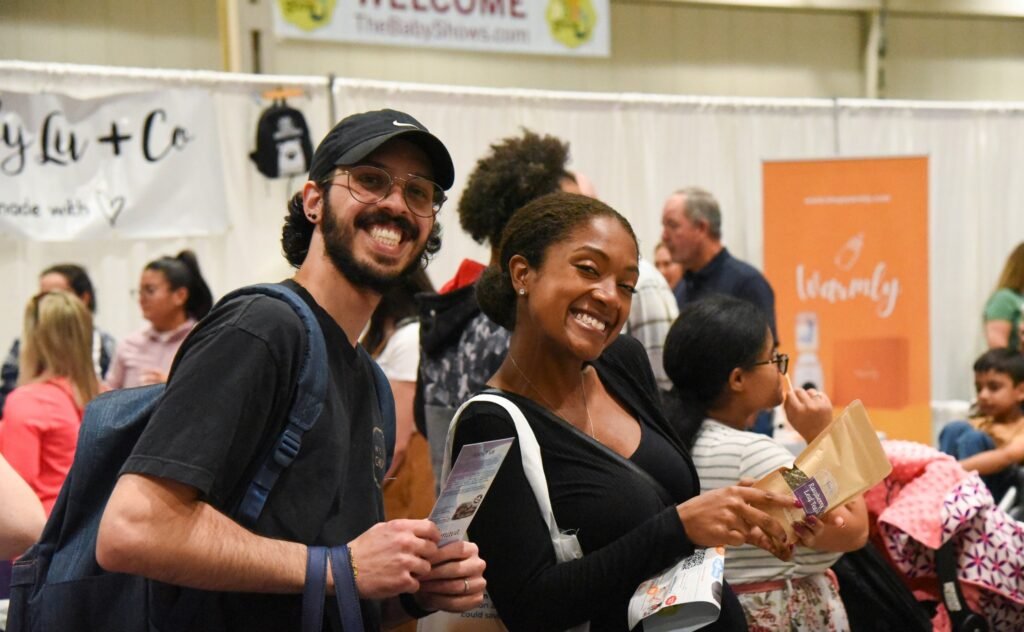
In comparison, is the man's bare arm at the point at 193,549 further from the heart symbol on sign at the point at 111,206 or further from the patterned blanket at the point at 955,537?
the heart symbol on sign at the point at 111,206

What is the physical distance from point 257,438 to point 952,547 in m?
2.49

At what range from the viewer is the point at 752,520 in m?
1.86

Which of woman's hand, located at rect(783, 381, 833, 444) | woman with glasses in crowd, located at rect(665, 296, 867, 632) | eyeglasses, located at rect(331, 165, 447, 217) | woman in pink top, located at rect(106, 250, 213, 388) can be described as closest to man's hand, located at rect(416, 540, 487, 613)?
eyeglasses, located at rect(331, 165, 447, 217)

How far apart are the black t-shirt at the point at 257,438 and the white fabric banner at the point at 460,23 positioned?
5.65 meters

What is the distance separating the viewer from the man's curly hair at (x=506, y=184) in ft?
9.66

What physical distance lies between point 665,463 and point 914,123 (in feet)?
22.9

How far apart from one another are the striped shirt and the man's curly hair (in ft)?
2.44

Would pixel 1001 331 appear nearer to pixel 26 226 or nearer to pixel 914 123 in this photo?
pixel 914 123

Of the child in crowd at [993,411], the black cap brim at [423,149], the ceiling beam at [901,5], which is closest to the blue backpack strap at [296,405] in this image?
the black cap brim at [423,149]

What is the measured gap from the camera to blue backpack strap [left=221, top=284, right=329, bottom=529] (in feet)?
4.96

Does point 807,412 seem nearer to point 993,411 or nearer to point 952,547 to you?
point 952,547

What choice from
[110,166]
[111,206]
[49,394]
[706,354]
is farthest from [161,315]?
[706,354]

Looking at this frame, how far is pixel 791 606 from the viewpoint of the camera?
2520mm

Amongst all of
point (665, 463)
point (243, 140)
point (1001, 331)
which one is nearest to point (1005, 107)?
point (1001, 331)
